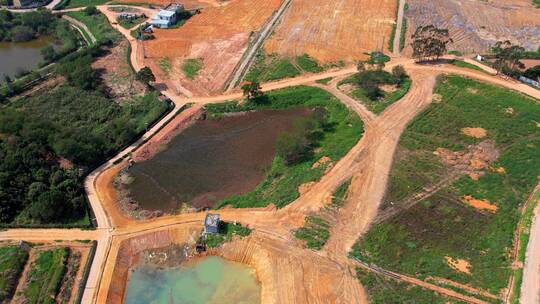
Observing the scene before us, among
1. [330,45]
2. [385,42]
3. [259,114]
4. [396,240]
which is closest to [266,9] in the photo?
[330,45]

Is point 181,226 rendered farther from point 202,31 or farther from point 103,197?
point 202,31

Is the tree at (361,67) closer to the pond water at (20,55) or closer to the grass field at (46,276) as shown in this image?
the grass field at (46,276)

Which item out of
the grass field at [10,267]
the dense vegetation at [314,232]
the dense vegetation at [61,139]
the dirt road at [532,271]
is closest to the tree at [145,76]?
the dense vegetation at [61,139]

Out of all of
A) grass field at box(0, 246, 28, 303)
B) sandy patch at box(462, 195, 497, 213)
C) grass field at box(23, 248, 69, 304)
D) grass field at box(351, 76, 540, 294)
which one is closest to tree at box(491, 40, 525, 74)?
grass field at box(351, 76, 540, 294)

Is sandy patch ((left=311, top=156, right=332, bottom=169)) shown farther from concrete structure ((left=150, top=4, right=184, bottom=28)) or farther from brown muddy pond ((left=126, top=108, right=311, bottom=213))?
concrete structure ((left=150, top=4, right=184, bottom=28))

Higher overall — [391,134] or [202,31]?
[202,31]

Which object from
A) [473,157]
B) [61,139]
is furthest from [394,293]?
[61,139]

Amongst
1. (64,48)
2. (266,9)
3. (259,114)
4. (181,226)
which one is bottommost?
(181,226)
